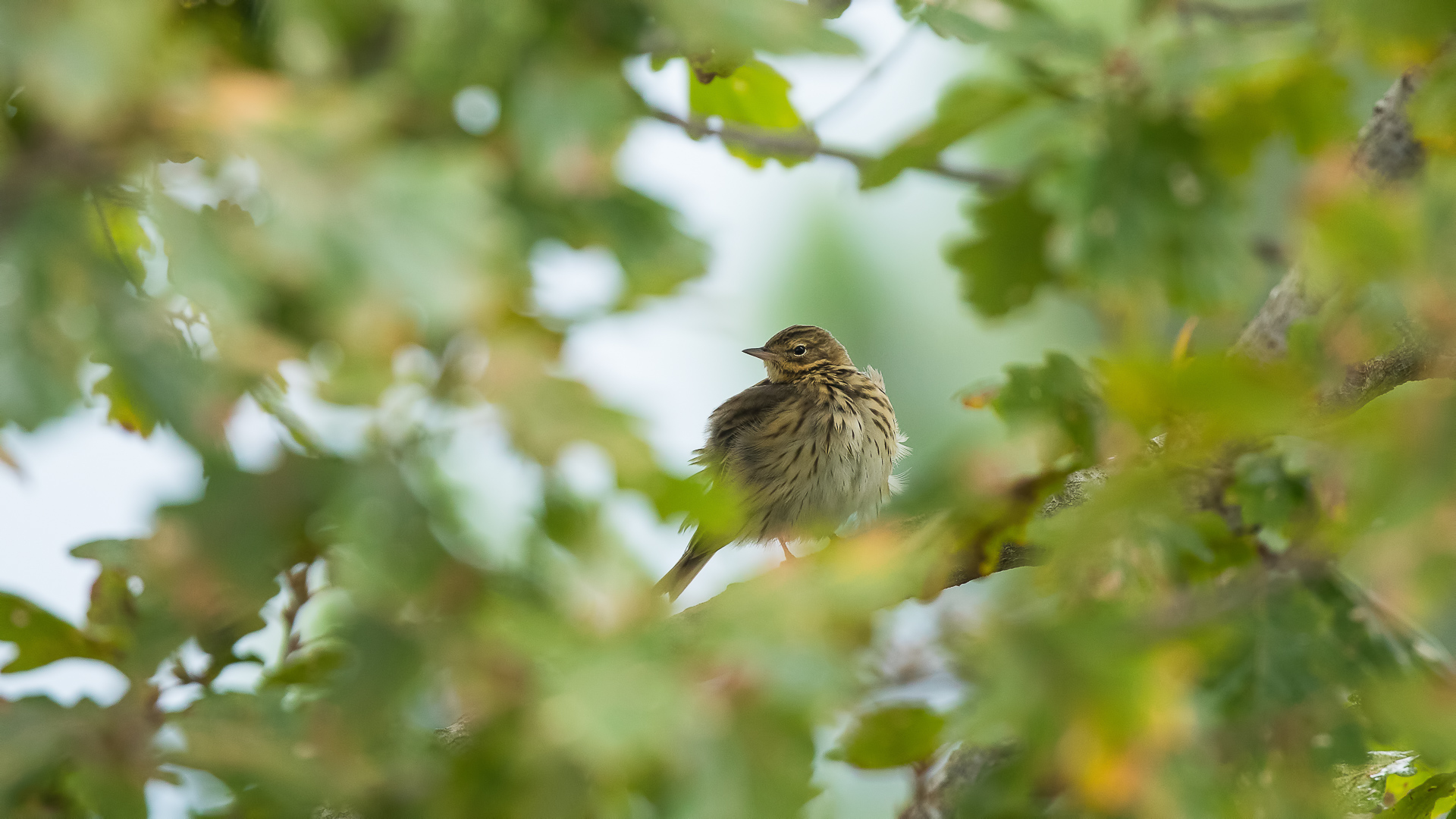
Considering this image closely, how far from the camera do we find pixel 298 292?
96cm

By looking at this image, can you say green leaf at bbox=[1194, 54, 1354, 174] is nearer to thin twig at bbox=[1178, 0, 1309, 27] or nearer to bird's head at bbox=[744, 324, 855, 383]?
thin twig at bbox=[1178, 0, 1309, 27]

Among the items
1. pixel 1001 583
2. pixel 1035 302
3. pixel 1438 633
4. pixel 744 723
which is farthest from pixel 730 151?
pixel 1438 633

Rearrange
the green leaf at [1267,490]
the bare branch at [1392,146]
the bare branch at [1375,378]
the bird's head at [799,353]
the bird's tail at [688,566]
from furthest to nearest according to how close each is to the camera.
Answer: the bird's head at [799,353] < the bird's tail at [688,566] < the bare branch at [1392,146] < the bare branch at [1375,378] < the green leaf at [1267,490]

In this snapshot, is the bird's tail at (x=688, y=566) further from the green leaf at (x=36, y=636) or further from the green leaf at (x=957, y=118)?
the green leaf at (x=957, y=118)

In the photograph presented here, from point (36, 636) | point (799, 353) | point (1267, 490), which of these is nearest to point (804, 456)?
point (799, 353)

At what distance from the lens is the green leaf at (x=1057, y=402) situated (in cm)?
179

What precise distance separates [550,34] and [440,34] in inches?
5.0

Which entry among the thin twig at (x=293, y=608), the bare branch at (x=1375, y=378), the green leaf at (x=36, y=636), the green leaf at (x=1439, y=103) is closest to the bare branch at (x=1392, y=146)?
the bare branch at (x=1375, y=378)

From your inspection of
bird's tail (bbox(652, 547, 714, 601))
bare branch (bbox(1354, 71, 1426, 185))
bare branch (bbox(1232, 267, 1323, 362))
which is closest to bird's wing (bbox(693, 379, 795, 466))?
bird's tail (bbox(652, 547, 714, 601))

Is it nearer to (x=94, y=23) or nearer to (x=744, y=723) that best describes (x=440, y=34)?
(x=94, y=23)

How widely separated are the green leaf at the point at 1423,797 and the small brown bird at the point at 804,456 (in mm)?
2543

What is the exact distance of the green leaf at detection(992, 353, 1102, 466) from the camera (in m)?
1.79

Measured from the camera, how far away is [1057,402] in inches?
72.4

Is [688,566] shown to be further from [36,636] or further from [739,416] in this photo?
[36,636]
